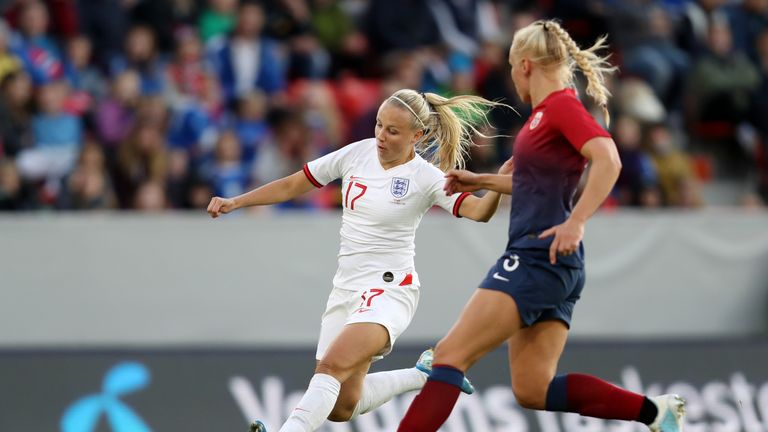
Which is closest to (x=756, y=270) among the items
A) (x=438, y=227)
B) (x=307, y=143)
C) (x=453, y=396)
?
(x=438, y=227)

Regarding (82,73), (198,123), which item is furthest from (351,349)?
(82,73)

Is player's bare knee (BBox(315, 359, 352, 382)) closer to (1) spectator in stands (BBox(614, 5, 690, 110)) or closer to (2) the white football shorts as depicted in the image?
(2) the white football shorts

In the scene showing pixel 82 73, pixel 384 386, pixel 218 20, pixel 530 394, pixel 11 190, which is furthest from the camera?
pixel 218 20

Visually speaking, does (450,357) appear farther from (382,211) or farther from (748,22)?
(748,22)

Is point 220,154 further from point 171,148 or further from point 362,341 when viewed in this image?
point 362,341

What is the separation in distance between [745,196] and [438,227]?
4.43m

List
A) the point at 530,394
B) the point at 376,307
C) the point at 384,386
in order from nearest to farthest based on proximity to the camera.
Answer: the point at 530,394
the point at 376,307
the point at 384,386

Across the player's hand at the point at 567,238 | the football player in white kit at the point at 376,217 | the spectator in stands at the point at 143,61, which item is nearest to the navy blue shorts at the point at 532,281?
the player's hand at the point at 567,238

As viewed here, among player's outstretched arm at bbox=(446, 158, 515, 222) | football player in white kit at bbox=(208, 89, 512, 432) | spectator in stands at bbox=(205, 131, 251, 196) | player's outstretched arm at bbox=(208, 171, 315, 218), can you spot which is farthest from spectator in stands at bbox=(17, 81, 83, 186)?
player's outstretched arm at bbox=(446, 158, 515, 222)

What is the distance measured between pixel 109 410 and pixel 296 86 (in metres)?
4.54

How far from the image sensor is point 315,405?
609 centimetres

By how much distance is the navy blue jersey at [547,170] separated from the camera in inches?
221

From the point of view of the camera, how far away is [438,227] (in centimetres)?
991

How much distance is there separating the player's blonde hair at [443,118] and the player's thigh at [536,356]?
1.13 metres
